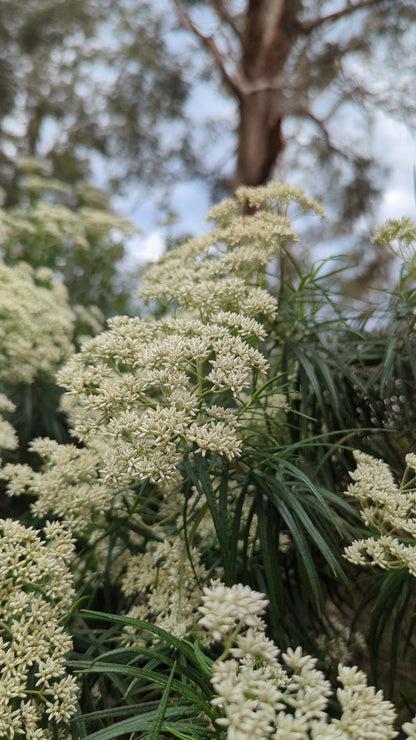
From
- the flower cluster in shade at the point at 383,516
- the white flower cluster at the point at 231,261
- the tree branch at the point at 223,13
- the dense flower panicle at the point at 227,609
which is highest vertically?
the tree branch at the point at 223,13

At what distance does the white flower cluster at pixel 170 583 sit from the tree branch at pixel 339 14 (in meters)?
3.94

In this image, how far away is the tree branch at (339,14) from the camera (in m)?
3.69

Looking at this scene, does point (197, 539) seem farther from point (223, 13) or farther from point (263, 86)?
point (223, 13)

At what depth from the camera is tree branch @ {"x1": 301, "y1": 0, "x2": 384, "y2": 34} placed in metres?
3.69

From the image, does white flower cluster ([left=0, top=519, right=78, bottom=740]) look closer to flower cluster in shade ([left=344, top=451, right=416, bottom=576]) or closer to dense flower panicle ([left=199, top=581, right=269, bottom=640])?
dense flower panicle ([left=199, top=581, right=269, bottom=640])

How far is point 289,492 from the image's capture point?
0.84m

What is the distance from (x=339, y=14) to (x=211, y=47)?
3.05 ft

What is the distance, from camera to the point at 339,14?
3729 millimetres

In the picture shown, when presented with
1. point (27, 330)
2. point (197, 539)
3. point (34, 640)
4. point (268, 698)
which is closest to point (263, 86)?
point (27, 330)

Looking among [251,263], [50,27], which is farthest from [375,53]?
[251,263]

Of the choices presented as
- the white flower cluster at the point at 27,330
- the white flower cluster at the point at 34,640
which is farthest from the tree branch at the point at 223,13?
the white flower cluster at the point at 34,640

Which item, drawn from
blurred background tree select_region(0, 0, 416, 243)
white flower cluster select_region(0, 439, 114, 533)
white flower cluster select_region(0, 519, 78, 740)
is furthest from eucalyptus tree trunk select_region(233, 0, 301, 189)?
white flower cluster select_region(0, 519, 78, 740)

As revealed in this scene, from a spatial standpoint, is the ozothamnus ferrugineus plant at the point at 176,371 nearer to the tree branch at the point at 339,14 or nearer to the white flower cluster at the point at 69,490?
the white flower cluster at the point at 69,490

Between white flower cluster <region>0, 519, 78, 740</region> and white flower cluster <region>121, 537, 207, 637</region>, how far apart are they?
15 cm
